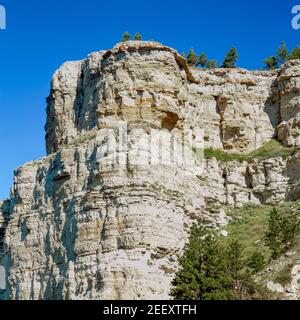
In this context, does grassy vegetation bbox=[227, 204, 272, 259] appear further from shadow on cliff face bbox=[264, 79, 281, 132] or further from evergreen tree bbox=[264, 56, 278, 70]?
evergreen tree bbox=[264, 56, 278, 70]

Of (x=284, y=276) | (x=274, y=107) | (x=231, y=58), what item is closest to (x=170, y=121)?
(x=274, y=107)

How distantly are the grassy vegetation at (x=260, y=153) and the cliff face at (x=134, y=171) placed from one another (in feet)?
1.56

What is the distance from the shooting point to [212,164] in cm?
5544

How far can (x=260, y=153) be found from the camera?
57.2 m

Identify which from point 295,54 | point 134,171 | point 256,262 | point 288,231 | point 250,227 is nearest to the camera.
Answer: point 256,262

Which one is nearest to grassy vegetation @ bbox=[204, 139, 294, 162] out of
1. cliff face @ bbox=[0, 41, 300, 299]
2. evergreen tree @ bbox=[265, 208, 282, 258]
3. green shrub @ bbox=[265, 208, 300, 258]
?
cliff face @ bbox=[0, 41, 300, 299]

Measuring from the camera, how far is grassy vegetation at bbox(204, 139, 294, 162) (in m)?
56.1

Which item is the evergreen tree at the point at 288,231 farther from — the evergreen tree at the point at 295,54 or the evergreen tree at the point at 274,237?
the evergreen tree at the point at 295,54

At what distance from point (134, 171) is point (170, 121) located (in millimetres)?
6398

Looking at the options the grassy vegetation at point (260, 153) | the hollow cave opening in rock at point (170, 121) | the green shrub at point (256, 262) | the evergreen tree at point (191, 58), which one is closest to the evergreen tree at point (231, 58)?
the evergreen tree at point (191, 58)

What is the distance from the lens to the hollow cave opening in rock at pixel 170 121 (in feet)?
160

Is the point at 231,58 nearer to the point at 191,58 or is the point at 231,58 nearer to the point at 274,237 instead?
the point at 191,58
